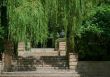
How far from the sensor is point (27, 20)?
45.4 ft

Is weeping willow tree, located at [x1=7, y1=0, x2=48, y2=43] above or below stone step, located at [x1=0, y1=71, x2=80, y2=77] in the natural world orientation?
above

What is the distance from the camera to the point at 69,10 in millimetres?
14828

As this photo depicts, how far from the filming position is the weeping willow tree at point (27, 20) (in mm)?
13932

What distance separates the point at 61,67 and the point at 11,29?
4.00 meters

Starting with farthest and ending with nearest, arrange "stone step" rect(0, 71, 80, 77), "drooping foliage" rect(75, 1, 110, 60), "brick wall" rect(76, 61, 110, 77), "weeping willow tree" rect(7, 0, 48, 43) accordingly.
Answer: "brick wall" rect(76, 61, 110, 77) → "drooping foliage" rect(75, 1, 110, 60) → "stone step" rect(0, 71, 80, 77) → "weeping willow tree" rect(7, 0, 48, 43)

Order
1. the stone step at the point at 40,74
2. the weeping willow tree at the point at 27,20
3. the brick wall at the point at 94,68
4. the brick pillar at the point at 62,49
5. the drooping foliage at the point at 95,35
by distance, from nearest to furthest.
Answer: the weeping willow tree at the point at 27,20
the stone step at the point at 40,74
the drooping foliage at the point at 95,35
the brick wall at the point at 94,68
the brick pillar at the point at 62,49

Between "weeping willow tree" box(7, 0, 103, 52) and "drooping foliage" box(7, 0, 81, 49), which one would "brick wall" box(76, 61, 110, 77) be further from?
"drooping foliage" box(7, 0, 81, 49)

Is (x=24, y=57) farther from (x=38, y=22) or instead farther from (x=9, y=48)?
(x=38, y=22)

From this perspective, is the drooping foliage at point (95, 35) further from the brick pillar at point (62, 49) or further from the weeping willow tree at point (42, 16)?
the brick pillar at point (62, 49)

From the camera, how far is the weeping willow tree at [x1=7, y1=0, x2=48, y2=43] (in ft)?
45.7

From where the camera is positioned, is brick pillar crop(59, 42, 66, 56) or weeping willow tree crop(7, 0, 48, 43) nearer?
weeping willow tree crop(7, 0, 48, 43)

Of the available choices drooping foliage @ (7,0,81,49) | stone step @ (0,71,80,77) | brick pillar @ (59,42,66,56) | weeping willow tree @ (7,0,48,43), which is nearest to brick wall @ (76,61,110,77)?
stone step @ (0,71,80,77)

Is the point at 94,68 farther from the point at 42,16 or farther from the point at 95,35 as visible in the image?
the point at 42,16

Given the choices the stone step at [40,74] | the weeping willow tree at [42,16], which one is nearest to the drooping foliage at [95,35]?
the weeping willow tree at [42,16]
